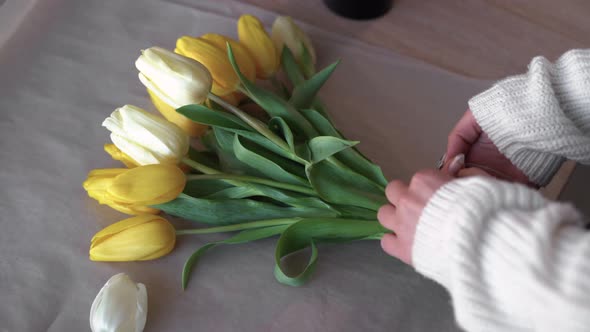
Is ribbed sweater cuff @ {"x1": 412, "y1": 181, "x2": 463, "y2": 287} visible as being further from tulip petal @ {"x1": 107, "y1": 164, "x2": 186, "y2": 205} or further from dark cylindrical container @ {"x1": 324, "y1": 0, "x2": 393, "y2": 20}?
dark cylindrical container @ {"x1": 324, "y1": 0, "x2": 393, "y2": 20}

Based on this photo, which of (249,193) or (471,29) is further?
(471,29)

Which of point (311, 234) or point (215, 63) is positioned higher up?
point (215, 63)

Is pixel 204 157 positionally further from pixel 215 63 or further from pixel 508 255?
pixel 508 255

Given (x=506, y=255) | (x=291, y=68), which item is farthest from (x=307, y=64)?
(x=506, y=255)

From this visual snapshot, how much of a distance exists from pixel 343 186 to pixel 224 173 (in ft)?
0.35

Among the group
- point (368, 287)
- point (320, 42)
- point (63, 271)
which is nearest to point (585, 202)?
point (368, 287)

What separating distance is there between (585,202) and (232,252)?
34cm

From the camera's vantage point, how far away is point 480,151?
551 millimetres

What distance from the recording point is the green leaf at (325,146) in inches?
18.5

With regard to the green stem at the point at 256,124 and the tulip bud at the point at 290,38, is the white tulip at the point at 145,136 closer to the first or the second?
the green stem at the point at 256,124

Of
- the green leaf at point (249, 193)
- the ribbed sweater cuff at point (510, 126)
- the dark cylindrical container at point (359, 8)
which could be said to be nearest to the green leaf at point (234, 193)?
the green leaf at point (249, 193)

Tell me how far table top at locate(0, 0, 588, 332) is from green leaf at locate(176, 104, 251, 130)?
11cm

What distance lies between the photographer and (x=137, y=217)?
0.51 m

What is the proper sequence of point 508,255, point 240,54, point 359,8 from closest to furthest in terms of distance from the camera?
point 508,255 < point 240,54 < point 359,8
